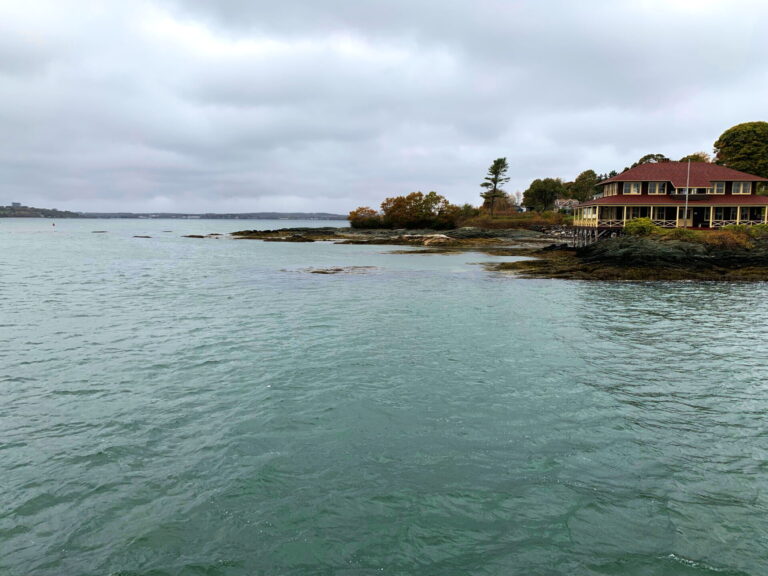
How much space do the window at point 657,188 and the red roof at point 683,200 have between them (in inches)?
46.1

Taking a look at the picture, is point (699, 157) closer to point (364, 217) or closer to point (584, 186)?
point (584, 186)

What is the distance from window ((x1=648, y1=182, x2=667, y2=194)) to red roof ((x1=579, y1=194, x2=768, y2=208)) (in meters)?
1.17

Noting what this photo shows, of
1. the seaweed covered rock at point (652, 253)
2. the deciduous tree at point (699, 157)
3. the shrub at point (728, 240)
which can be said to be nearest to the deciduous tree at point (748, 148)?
the deciduous tree at point (699, 157)

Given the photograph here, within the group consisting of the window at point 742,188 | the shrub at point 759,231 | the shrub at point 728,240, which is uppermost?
the window at point 742,188

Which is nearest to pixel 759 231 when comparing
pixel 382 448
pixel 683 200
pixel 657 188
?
pixel 683 200

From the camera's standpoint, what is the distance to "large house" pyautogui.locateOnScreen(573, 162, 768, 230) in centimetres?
5906

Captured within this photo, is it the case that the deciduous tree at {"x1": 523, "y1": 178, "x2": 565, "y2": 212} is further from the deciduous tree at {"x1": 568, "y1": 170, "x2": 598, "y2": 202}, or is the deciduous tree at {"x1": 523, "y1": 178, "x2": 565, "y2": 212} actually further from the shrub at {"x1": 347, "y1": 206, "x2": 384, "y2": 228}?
the shrub at {"x1": 347, "y1": 206, "x2": 384, "y2": 228}

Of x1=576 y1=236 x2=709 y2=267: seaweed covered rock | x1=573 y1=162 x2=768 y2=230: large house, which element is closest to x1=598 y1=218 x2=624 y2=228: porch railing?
x1=573 y1=162 x2=768 y2=230: large house

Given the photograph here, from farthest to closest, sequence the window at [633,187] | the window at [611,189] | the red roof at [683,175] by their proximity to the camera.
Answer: the window at [611,189] < the window at [633,187] < the red roof at [683,175]

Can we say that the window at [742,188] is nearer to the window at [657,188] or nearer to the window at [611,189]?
the window at [657,188]

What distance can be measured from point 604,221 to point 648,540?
61.4 meters

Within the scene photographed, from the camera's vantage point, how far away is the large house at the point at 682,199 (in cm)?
5906

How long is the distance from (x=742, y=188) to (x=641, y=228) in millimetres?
23199

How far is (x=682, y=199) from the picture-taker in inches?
2399
